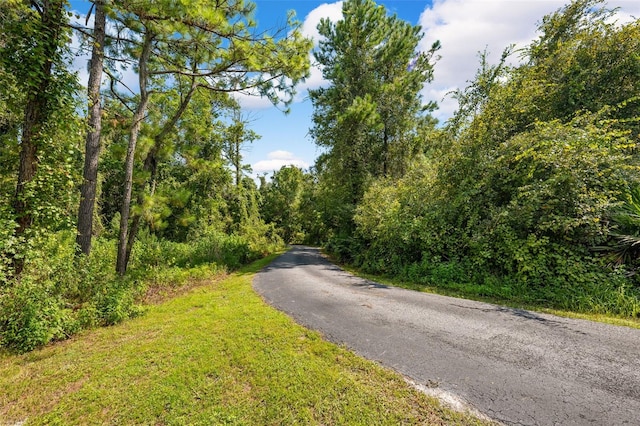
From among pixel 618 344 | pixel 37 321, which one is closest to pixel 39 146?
pixel 37 321

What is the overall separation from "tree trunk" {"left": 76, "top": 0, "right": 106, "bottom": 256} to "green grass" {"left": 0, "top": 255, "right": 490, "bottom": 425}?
235cm

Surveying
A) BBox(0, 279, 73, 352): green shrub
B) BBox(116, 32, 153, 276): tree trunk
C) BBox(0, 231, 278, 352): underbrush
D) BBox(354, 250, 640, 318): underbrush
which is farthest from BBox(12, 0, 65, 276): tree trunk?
BBox(354, 250, 640, 318): underbrush

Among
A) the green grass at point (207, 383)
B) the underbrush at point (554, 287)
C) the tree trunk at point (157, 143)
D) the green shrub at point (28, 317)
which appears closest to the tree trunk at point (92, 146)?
the tree trunk at point (157, 143)

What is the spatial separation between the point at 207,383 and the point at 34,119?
15.6ft

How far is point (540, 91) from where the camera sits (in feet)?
23.5

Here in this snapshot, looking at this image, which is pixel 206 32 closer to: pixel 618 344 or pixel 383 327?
pixel 383 327

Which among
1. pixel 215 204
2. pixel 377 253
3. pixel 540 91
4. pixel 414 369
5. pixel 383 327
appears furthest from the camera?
pixel 215 204

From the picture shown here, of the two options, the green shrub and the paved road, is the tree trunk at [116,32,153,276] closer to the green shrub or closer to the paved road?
the green shrub

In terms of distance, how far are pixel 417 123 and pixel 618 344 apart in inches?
558

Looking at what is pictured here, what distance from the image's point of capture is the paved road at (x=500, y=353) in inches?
85.7

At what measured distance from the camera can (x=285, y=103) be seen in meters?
6.24

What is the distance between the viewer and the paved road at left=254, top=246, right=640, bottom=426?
218 cm

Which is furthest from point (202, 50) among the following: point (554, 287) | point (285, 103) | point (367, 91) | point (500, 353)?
point (367, 91)

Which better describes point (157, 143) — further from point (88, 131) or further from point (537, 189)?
point (537, 189)
